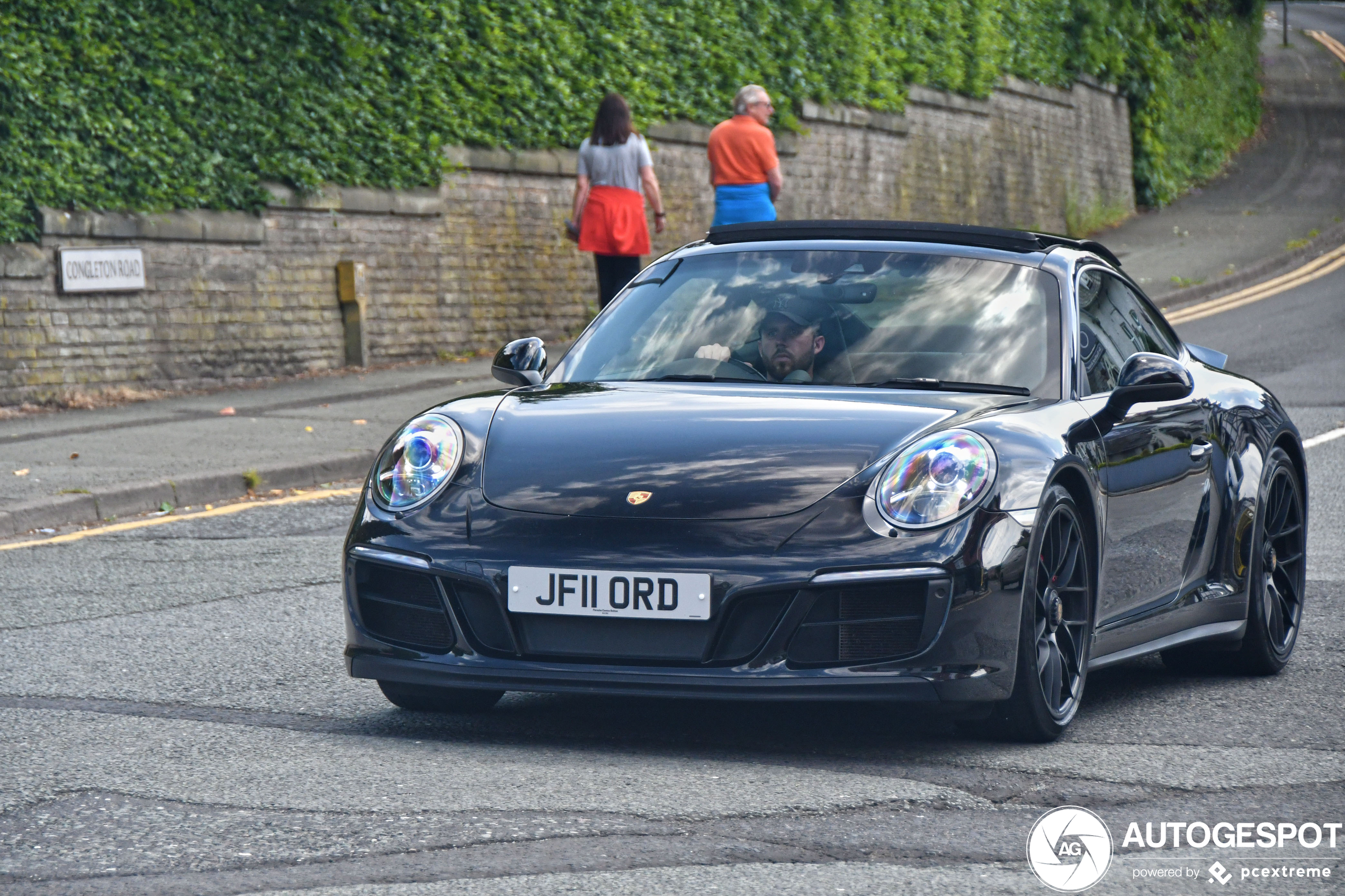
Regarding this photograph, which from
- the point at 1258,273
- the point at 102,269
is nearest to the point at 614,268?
the point at 102,269

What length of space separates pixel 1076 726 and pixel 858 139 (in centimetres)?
1986

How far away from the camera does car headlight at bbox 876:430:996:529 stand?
4750 mm

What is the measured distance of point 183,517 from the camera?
392 inches

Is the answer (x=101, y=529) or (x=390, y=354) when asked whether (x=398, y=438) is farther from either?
(x=390, y=354)

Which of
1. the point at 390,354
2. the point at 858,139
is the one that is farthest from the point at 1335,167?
the point at 390,354

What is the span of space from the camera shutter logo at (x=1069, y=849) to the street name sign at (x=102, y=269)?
1068 centimetres

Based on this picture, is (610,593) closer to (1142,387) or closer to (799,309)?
(799,309)

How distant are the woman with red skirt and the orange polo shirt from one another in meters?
0.58

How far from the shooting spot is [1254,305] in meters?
22.0

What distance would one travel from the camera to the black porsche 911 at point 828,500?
4.71 meters

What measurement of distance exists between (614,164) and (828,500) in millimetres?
10580

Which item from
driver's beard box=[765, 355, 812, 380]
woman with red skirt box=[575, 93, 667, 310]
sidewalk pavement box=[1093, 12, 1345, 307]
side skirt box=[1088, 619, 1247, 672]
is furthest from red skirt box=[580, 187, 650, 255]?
driver's beard box=[765, 355, 812, 380]

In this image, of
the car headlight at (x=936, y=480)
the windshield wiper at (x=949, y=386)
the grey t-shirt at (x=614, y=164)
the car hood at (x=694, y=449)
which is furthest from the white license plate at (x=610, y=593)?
the grey t-shirt at (x=614, y=164)

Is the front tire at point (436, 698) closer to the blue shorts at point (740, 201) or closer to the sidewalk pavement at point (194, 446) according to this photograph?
the sidewalk pavement at point (194, 446)
